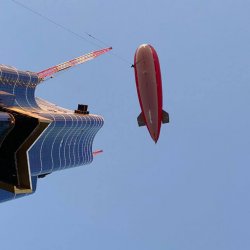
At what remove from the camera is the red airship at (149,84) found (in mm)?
67938

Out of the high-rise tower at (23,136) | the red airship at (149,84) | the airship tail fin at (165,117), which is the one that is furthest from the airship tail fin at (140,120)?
the high-rise tower at (23,136)

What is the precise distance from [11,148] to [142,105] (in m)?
Answer: 38.9

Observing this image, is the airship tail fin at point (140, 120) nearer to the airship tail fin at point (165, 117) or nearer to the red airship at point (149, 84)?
the airship tail fin at point (165, 117)

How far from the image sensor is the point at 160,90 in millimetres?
69750

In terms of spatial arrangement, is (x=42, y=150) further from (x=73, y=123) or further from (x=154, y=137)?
(x=154, y=137)

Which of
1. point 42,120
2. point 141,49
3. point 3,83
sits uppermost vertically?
point 3,83

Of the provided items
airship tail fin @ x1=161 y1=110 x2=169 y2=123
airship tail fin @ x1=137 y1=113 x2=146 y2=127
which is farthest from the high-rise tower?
airship tail fin @ x1=161 y1=110 x2=169 y2=123

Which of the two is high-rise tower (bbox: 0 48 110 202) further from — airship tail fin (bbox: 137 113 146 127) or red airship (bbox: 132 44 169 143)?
red airship (bbox: 132 44 169 143)

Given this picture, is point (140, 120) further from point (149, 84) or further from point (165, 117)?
point (149, 84)

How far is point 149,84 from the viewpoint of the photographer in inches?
2670

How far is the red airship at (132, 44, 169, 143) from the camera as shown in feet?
223

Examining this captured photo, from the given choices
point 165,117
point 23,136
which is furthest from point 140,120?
point 23,136

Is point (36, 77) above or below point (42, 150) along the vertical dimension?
above

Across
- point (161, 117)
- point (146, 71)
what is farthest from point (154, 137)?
point (146, 71)
